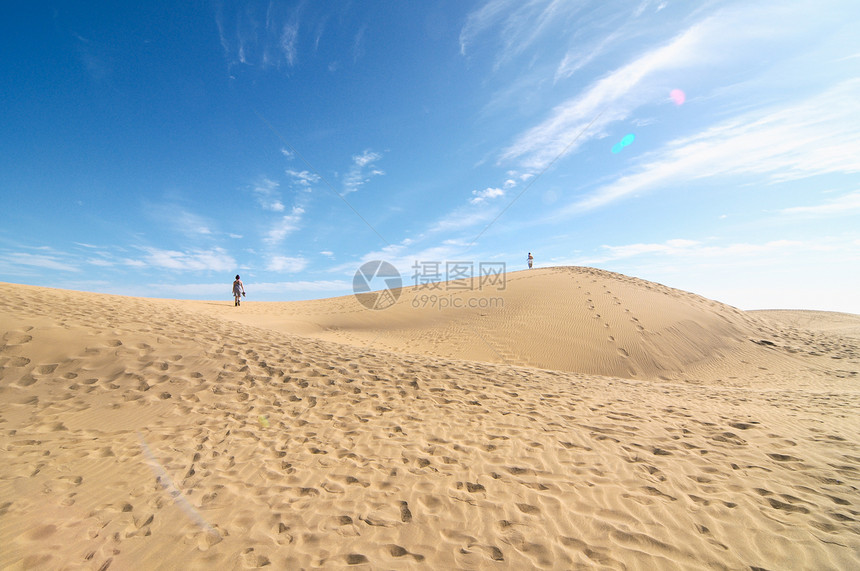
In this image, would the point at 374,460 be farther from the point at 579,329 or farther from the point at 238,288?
the point at 238,288

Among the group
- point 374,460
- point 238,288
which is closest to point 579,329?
point 374,460

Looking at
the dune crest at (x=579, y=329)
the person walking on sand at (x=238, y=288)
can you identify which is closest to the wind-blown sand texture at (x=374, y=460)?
the dune crest at (x=579, y=329)

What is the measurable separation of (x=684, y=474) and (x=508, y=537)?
2.71 meters

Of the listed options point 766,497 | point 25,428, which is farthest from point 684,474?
point 25,428

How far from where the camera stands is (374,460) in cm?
479

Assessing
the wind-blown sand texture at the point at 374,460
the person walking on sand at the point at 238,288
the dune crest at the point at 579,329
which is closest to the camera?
the wind-blown sand texture at the point at 374,460

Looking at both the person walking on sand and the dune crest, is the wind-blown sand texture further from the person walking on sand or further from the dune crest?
the person walking on sand

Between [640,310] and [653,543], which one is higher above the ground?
[640,310]

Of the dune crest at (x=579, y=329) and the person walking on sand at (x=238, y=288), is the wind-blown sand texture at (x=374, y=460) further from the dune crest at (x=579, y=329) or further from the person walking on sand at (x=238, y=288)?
the person walking on sand at (x=238, y=288)

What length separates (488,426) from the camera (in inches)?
234

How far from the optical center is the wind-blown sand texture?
3.12 m

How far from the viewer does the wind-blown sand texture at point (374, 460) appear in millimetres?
3123

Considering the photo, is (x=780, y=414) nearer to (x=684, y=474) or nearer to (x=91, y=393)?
(x=684, y=474)

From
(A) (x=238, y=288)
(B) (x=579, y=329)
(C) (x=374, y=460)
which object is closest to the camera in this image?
(C) (x=374, y=460)
